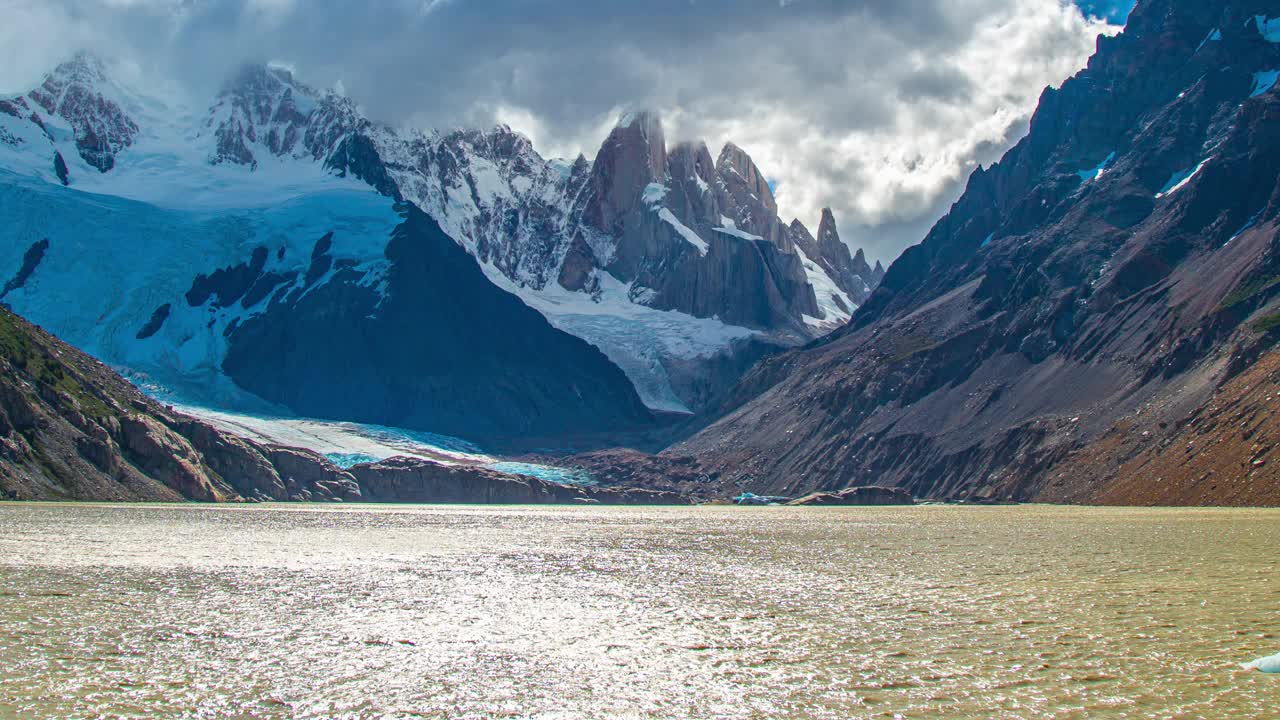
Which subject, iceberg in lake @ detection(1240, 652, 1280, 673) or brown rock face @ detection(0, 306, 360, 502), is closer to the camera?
iceberg in lake @ detection(1240, 652, 1280, 673)

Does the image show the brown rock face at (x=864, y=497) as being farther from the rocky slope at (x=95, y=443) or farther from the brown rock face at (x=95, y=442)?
the brown rock face at (x=95, y=442)

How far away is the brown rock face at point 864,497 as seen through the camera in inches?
7574

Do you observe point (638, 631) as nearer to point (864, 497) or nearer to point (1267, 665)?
point (1267, 665)

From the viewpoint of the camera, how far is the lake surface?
87.5 ft

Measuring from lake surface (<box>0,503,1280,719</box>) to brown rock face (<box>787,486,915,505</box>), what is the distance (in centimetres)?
12054

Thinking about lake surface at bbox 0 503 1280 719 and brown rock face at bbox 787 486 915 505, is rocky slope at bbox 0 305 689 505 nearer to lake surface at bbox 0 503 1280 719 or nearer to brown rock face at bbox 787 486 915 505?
lake surface at bbox 0 503 1280 719

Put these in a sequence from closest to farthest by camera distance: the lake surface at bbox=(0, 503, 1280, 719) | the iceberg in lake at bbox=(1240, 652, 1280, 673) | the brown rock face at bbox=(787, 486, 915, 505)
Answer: the lake surface at bbox=(0, 503, 1280, 719), the iceberg in lake at bbox=(1240, 652, 1280, 673), the brown rock face at bbox=(787, 486, 915, 505)

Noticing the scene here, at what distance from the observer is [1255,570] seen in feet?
167

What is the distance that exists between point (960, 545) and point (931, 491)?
12767cm

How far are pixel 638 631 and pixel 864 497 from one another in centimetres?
16092

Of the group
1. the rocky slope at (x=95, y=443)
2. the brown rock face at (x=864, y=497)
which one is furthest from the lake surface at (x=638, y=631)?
the brown rock face at (x=864, y=497)

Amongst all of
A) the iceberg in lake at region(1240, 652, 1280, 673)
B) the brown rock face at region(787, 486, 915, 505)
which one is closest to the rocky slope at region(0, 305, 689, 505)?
the brown rock face at region(787, 486, 915, 505)

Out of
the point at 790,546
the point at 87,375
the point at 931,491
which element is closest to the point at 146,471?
the point at 87,375

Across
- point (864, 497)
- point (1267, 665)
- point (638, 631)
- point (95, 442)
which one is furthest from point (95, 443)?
point (1267, 665)
